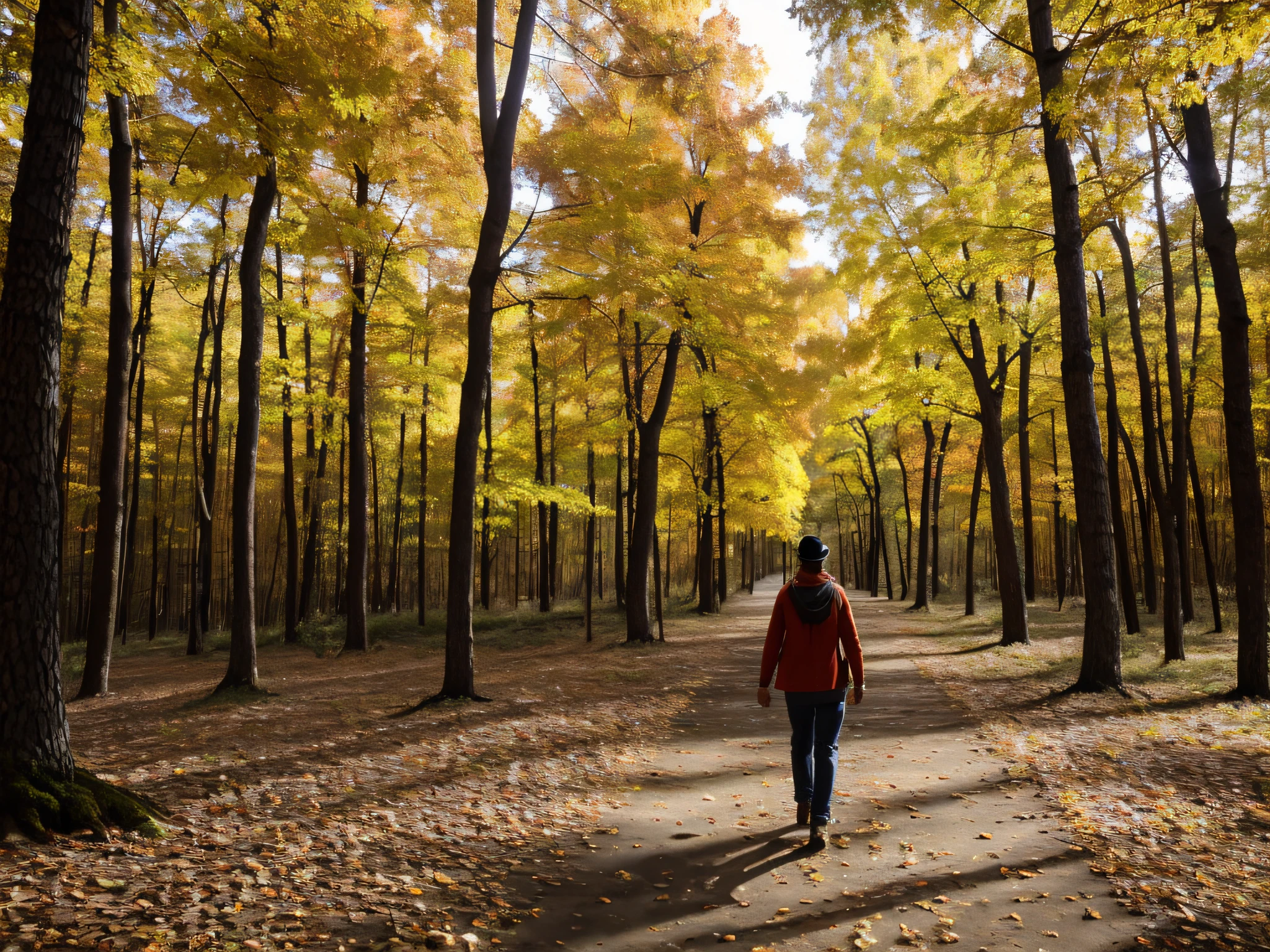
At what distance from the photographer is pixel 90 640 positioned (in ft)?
32.8

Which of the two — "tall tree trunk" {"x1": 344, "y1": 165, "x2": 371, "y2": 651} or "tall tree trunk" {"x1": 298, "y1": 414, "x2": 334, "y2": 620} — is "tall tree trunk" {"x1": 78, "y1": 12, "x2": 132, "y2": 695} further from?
"tall tree trunk" {"x1": 298, "y1": 414, "x2": 334, "y2": 620}

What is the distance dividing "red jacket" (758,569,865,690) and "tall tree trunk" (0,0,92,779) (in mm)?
4427

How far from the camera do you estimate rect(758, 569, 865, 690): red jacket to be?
4812 mm

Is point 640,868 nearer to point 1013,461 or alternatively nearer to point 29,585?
point 29,585

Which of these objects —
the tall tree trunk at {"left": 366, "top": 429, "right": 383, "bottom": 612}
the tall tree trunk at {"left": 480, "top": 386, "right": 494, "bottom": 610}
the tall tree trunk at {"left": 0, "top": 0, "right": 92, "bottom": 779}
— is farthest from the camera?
the tall tree trunk at {"left": 366, "top": 429, "right": 383, "bottom": 612}

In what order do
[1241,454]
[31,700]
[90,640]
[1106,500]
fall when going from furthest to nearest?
[90,640] < [1106,500] < [1241,454] < [31,700]

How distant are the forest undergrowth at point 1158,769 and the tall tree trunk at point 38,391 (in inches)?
240

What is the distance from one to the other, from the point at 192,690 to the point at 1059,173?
48.7 ft

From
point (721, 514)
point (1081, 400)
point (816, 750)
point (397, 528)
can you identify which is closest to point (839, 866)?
point (816, 750)

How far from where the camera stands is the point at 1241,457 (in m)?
8.43

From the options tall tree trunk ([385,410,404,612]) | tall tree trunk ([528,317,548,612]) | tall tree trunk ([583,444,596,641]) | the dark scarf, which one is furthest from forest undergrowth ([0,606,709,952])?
tall tree trunk ([385,410,404,612])

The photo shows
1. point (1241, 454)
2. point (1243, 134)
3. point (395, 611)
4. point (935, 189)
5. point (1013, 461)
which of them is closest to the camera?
point (1241, 454)

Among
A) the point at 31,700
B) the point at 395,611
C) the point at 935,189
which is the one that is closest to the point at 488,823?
the point at 31,700

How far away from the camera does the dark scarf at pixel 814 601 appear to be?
492 cm
